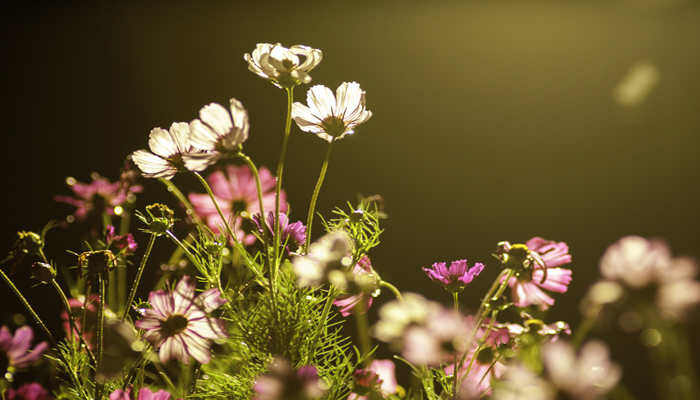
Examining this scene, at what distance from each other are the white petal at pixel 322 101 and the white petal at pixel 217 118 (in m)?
0.07

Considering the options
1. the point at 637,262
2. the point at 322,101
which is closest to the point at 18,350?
the point at 322,101

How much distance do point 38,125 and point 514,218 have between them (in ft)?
2.84

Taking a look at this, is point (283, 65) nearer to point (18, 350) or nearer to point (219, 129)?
point (219, 129)

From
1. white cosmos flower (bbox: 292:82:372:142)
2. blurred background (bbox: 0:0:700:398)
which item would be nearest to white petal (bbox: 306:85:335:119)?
white cosmos flower (bbox: 292:82:372:142)

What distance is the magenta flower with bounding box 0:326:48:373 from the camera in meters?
0.36

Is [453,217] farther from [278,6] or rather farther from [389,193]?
[278,6]

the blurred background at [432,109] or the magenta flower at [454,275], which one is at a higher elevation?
the magenta flower at [454,275]

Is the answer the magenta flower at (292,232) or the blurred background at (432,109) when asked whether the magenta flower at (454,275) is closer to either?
the magenta flower at (292,232)

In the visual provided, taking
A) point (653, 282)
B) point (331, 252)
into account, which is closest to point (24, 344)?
point (331, 252)

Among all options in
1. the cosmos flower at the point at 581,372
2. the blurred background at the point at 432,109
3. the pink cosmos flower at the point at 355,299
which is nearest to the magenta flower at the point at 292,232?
the pink cosmos flower at the point at 355,299

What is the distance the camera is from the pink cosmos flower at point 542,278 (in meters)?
0.31

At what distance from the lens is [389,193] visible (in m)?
0.97

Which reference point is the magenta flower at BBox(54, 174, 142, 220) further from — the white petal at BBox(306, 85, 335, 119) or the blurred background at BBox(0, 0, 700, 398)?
the blurred background at BBox(0, 0, 700, 398)

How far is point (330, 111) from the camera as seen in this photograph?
308 mm
